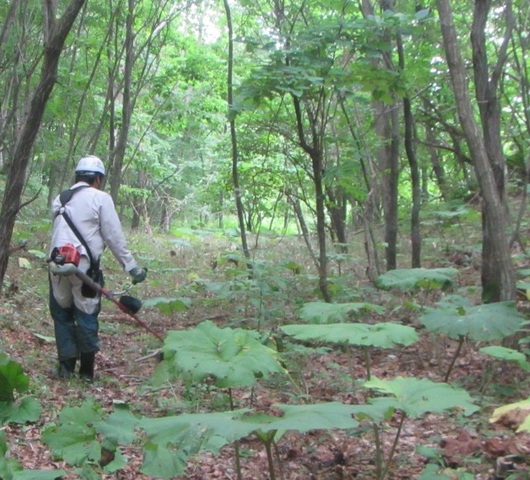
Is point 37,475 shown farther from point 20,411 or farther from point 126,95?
point 126,95

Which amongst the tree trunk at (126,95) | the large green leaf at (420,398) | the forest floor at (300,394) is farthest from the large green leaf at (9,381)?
the tree trunk at (126,95)

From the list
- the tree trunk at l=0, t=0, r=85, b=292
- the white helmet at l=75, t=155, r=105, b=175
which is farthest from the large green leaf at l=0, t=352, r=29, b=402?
the white helmet at l=75, t=155, r=105, b=175

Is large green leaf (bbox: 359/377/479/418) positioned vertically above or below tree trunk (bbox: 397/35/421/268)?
below

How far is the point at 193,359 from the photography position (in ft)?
9.62

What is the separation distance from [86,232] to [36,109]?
99 centimetres

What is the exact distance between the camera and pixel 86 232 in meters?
5.21

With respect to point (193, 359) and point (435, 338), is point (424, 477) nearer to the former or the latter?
point (193, 359)

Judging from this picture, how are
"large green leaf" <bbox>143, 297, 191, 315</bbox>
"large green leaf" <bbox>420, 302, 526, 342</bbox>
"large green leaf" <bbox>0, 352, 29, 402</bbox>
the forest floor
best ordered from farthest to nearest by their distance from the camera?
"large green leaf" <bbox>143, 297, 191, 315</bbox>
"large green leaf" <bbox>420, 302, 526, 342</bbox>
the forest floor
"large green leaf" <bbox>0, 352, 29, 402</bbox>

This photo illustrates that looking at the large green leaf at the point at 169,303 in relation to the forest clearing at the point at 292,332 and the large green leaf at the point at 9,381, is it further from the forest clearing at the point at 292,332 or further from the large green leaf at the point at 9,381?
the large green leaf at the point at 9,381

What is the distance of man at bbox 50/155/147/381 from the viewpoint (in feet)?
16.8

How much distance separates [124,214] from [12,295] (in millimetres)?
20623

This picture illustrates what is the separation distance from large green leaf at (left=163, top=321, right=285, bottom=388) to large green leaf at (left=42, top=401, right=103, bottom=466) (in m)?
0.43

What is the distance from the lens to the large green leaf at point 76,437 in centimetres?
261

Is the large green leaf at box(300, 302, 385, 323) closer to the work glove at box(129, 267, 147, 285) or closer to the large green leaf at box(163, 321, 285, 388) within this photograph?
the large green leaf at box(163, 321, 285, 388)
